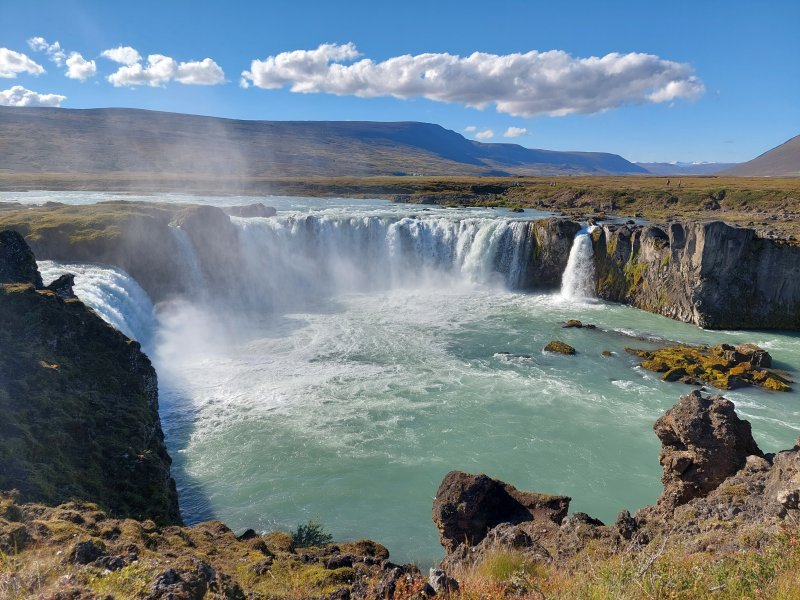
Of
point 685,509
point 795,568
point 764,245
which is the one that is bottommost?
point 685,509

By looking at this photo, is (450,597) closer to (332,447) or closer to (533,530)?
(533,530)

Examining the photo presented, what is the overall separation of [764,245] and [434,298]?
23.9m

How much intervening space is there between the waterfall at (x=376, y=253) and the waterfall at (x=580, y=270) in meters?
3.77

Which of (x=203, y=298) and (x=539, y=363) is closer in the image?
(x=539, y=363)

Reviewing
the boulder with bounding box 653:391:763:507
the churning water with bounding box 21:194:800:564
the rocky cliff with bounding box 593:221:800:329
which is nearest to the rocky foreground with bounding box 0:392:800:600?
the boulder with bounding box 653:391:763:507

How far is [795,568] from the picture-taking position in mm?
5301

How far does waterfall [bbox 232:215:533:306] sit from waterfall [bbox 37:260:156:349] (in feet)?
39.6

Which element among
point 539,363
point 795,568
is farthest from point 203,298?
point 795,568

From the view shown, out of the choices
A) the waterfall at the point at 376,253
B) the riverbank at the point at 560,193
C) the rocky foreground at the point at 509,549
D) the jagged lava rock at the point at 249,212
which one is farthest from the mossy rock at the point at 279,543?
the riverbank at the point at 560,193

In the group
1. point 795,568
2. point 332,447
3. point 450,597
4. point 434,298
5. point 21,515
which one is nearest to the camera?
point 795,568

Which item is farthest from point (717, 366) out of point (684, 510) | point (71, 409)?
point (71, 409)

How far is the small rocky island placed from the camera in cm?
586

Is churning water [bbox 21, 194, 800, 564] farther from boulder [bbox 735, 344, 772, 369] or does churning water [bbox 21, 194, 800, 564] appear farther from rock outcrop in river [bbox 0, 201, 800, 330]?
boulder [bbox 735, 344, 772, 369]

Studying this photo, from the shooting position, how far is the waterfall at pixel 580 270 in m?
41.8
